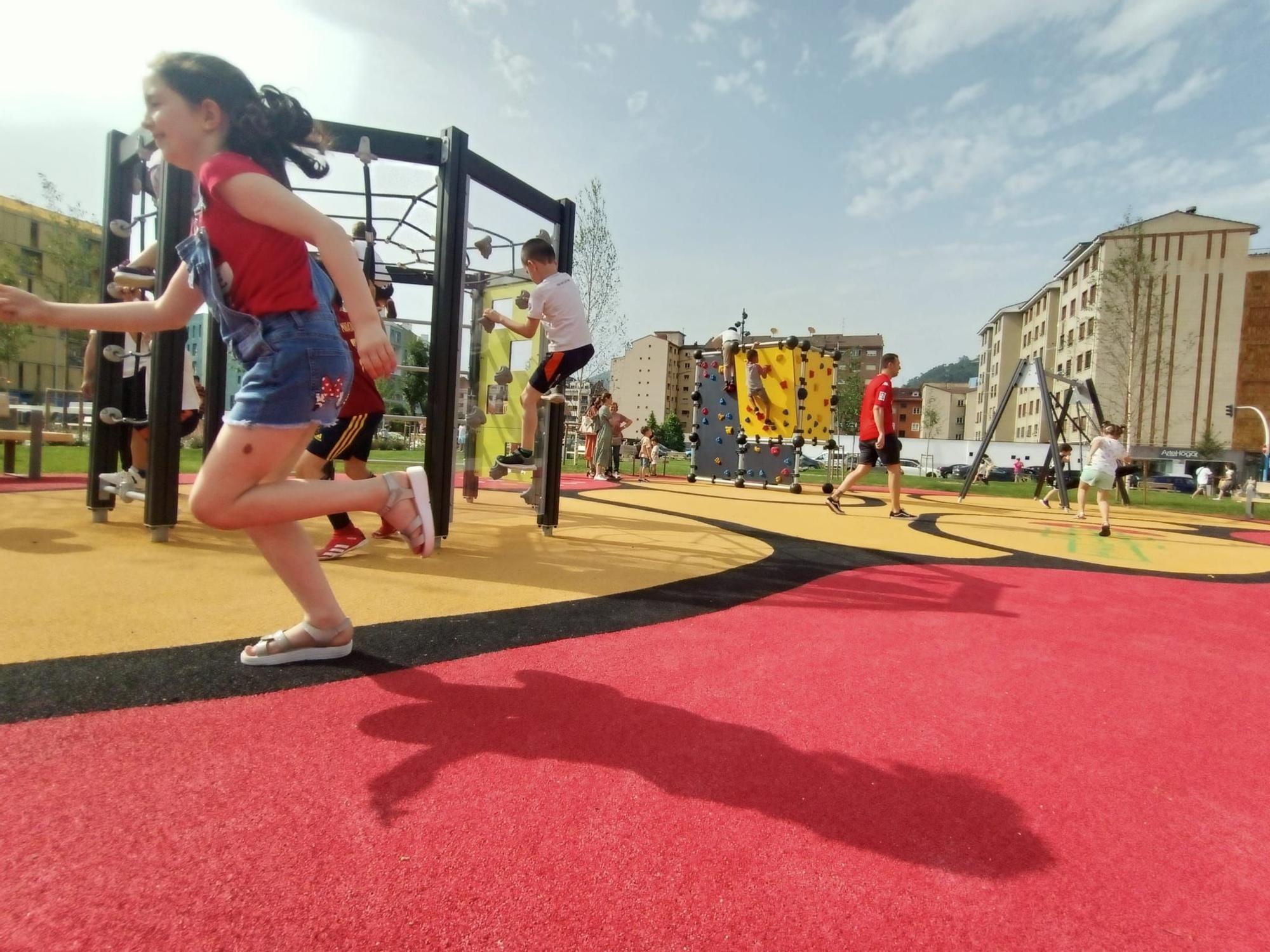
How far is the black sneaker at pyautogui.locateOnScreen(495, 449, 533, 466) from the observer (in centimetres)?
491

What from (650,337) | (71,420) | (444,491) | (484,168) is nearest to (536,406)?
(444,491)

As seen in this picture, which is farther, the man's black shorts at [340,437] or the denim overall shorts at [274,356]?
the man's black shorts at [340,437]

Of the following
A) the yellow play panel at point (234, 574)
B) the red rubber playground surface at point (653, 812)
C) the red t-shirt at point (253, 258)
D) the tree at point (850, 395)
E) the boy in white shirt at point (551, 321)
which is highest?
the tree at point (850, 395)

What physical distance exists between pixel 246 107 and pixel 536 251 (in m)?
2.83

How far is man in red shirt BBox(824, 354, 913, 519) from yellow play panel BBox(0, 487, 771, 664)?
3050 millimetres

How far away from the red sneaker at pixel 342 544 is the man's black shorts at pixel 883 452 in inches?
234

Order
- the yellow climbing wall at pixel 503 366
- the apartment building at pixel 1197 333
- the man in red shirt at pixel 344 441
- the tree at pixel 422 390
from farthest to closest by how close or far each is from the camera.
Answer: the apartment building at pixel 1197 333, the yellow climbing wall at pixel 503 366, the tree at pixel 422 390, the man in red shirt at pixel 344 441

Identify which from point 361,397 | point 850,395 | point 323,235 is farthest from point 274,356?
point 850,395

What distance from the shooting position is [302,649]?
2.13 metres

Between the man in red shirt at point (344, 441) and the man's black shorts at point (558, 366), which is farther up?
the man's black shorts at point (558, 366)

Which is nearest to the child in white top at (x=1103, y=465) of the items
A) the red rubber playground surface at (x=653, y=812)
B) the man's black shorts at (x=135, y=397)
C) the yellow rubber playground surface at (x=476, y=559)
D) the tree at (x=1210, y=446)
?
the yellow rubber playground surface at (x=476, y=559)

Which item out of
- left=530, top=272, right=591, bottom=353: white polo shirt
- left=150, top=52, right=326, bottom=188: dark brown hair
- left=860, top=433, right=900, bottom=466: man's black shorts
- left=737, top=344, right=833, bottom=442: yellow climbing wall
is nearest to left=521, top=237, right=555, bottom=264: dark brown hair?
left=530, top=272, right=591, bottom=353: white polo shirt

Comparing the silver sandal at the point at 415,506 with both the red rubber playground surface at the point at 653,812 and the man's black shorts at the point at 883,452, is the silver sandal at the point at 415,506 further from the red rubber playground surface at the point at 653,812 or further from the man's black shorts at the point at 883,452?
the man's black shorts at the point at 883,452

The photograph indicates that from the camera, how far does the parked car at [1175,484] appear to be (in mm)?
34044
